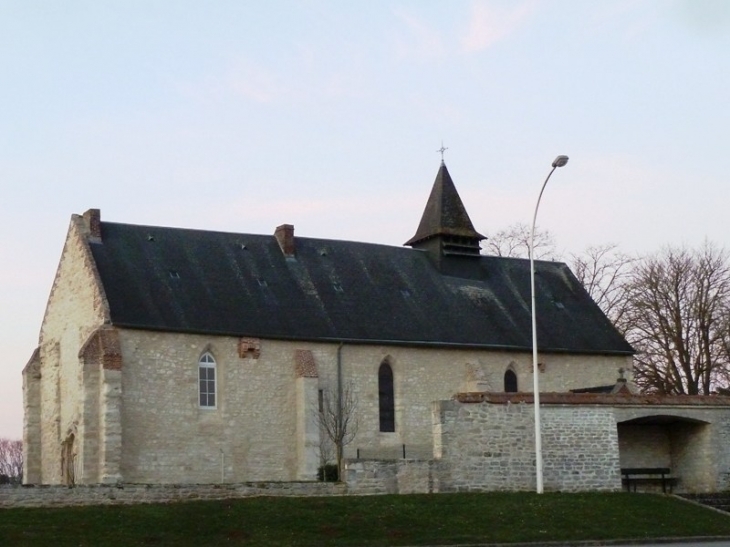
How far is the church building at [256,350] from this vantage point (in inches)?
1503

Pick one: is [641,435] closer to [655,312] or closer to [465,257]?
[465,257]

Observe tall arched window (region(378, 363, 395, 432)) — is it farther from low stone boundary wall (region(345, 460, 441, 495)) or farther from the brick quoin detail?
low stone boundary wall (region(345, 460, 441, 495))

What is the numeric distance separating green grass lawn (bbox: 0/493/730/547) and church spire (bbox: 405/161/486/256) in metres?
19.5

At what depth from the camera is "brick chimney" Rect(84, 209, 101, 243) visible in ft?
134

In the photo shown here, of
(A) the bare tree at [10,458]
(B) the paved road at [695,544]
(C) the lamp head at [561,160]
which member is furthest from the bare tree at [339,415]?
(A) the bare tree at [10,458]

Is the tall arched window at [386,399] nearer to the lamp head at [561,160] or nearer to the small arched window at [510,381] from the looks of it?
the small arched window at [510,381]

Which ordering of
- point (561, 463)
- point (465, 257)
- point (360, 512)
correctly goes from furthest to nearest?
point (465, 257) → point (561, 463) → point (360, 512)

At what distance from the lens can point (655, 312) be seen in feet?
186

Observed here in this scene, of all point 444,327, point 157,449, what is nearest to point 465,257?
point 444,327

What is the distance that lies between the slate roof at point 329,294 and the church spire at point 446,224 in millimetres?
723

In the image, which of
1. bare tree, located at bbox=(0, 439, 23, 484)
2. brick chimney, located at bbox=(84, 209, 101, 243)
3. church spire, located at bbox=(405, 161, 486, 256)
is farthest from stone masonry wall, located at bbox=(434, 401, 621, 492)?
bare tree, located at bbox=(0, 439, 23, 484)

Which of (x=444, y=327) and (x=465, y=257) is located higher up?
(x=465, y=257)

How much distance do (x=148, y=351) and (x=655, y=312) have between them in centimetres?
2819

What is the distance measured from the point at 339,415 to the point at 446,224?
471 inches
